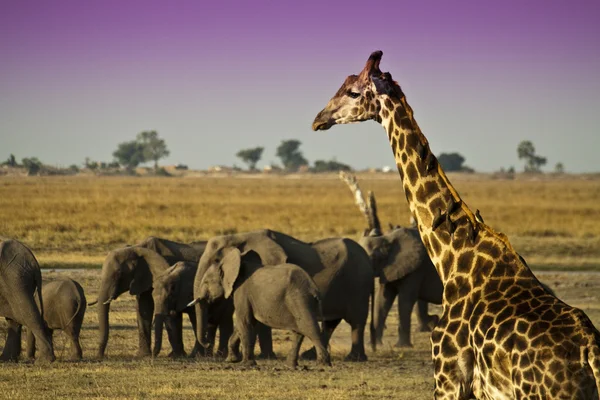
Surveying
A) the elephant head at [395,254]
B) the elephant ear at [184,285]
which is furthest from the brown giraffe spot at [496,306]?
the elephant head at [395,254]

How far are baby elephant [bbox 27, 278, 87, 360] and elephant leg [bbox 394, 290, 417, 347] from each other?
16.6 feet

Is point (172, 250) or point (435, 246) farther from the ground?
point (435, 246)

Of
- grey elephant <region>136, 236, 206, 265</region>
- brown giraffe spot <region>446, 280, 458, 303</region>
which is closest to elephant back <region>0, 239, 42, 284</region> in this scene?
grey elephant <region>136, 236, 206, 265</region>

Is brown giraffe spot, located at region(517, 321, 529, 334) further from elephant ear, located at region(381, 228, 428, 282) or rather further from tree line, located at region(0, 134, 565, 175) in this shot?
tree line, located at region(0, 134, 565, 175)

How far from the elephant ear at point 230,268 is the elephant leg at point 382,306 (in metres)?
3.50

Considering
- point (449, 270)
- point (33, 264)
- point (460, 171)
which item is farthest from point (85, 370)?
point (460, 171)

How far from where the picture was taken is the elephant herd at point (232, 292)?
14305 millimetres

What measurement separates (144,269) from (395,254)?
4121 mm

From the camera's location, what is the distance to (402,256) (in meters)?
18.8

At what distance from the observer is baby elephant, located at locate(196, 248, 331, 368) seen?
14.5 m

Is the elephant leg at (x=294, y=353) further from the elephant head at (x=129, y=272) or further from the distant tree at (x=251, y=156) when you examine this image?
the distant tree at (x=251, y=156)

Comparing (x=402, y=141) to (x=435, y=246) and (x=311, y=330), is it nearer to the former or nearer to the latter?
(x=435, y=246)

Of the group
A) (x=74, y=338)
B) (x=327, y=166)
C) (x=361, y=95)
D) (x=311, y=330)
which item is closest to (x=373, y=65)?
(x=361, y=95)

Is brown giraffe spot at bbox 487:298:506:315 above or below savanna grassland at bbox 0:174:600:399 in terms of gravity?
above
